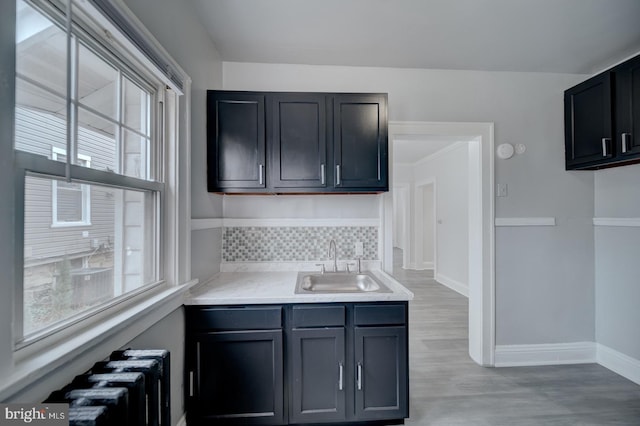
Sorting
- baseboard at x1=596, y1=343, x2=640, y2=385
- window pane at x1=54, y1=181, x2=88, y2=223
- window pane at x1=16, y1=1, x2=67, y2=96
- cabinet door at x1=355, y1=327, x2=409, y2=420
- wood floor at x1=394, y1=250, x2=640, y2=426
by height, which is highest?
window pane at x1=16, y1=1, x2=67, y2=96

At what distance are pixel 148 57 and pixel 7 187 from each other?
87 cm

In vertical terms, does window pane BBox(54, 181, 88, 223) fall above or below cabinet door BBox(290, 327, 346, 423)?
above

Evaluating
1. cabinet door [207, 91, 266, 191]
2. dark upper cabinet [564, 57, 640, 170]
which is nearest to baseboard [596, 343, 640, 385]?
dark upper cabinet [564, 57, 640, 170]

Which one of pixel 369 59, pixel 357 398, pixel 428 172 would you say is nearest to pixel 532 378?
pixel 357 398

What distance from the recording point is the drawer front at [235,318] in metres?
1.70

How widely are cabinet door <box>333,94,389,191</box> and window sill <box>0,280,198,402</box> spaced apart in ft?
4.57

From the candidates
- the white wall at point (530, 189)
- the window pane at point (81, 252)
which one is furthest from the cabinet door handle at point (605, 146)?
the window pane at point (81, 252)

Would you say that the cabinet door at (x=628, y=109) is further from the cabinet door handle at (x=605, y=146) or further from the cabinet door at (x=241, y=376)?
the cabinet door at (x=241, y=376)

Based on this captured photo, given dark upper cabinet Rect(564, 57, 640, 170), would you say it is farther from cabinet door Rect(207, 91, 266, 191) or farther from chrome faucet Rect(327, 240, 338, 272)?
cabinet door Rect(207, 91, 266, 191)

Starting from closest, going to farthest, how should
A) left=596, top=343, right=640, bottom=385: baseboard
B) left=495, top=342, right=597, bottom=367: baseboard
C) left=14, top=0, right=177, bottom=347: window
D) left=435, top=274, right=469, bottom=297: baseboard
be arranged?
left=14, top=0, right=177, bottom=347: window
left=596, top=343, right=640, bottom=385: baseboard
left=495, top=342, right=597, bottom=367: baseboard
left=435, top=274, right=469, bottom=297: baseboard

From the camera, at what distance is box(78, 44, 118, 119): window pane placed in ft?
3.45

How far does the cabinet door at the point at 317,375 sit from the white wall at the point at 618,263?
2.57 metres

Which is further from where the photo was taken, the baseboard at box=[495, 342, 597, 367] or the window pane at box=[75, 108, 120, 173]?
the baseboard at box=[495, 342, 597, 367]

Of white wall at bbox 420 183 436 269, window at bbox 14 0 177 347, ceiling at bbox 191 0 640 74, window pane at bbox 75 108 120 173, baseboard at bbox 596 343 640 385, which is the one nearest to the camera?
window at bbox 14 0 177 347
